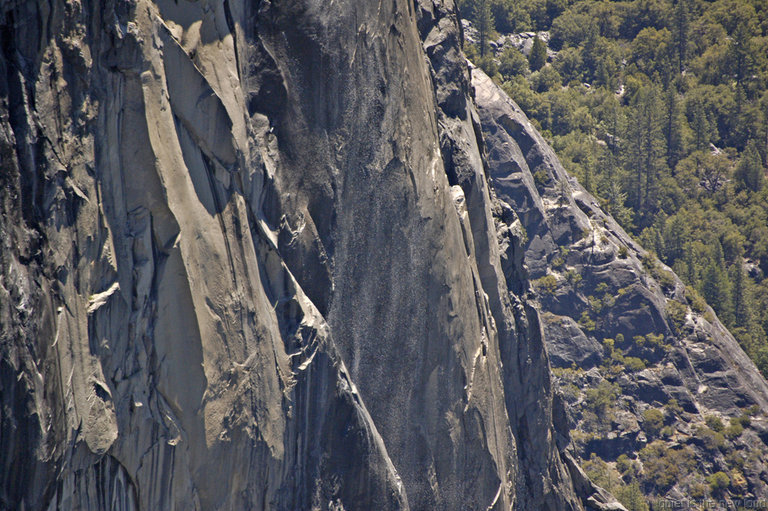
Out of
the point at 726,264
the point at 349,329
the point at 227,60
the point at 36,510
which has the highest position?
the point at 726,264

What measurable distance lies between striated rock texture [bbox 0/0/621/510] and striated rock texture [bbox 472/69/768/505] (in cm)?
3999

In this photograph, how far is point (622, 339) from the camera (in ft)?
265

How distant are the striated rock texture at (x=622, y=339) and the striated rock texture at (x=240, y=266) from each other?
40.0 metres

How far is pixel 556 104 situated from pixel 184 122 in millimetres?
96354

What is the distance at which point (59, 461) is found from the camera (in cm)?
1609

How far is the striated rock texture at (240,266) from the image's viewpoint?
16047 mm

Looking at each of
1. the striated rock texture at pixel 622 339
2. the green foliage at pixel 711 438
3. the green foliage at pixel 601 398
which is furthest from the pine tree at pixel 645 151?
the green foliage at pixel 711 438

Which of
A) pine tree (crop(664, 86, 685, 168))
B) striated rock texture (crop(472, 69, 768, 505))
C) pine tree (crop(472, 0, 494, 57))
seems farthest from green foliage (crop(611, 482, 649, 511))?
pine tree (crop(472, 0, 494, 57))

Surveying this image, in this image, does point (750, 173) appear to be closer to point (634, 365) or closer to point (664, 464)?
point (634, 365)

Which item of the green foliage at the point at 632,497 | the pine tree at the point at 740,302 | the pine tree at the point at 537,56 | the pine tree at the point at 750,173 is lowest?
the green foliage at the point at 632,497

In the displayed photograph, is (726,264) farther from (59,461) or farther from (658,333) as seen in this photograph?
(59,461)

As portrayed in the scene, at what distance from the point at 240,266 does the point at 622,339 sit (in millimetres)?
65474

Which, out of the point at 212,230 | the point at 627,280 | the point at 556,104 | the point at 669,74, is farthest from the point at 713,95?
the point at 212,230

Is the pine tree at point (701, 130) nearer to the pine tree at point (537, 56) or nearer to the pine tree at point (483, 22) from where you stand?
the pine tree at point (537, 56)
